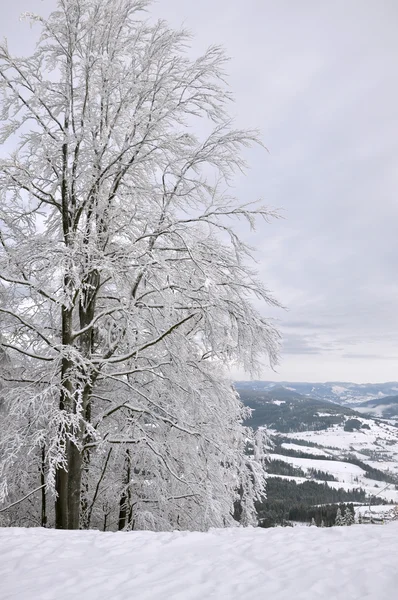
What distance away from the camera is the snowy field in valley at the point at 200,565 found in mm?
3025

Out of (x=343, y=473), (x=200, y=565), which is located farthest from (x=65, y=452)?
(x=343, y=473)

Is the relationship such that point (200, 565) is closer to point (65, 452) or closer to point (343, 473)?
point (65, 452)

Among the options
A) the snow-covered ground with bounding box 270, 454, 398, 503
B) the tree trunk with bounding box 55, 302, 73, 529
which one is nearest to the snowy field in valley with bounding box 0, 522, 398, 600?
the tree trunk with bounding box 55, 302, 73, 529

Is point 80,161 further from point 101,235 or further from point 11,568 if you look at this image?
point 11,568

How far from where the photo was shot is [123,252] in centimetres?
574

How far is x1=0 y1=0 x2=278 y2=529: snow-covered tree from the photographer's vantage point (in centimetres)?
568

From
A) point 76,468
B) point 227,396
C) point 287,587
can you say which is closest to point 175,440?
point 227,396

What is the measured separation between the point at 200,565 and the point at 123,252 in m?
4.00

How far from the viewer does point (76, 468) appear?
5996mm

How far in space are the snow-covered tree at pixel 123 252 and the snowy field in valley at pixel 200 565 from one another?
1537mm

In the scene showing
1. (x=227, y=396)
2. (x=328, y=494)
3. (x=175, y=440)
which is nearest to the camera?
(x=175, y=440)

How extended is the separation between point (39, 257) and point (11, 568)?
3.43 m

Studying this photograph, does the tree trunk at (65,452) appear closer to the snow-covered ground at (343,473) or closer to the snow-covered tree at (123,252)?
the snow-covered tree at (123,252)

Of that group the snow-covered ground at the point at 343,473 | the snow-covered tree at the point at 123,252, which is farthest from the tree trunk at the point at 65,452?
the snow-covered ground at the point at 343,473
